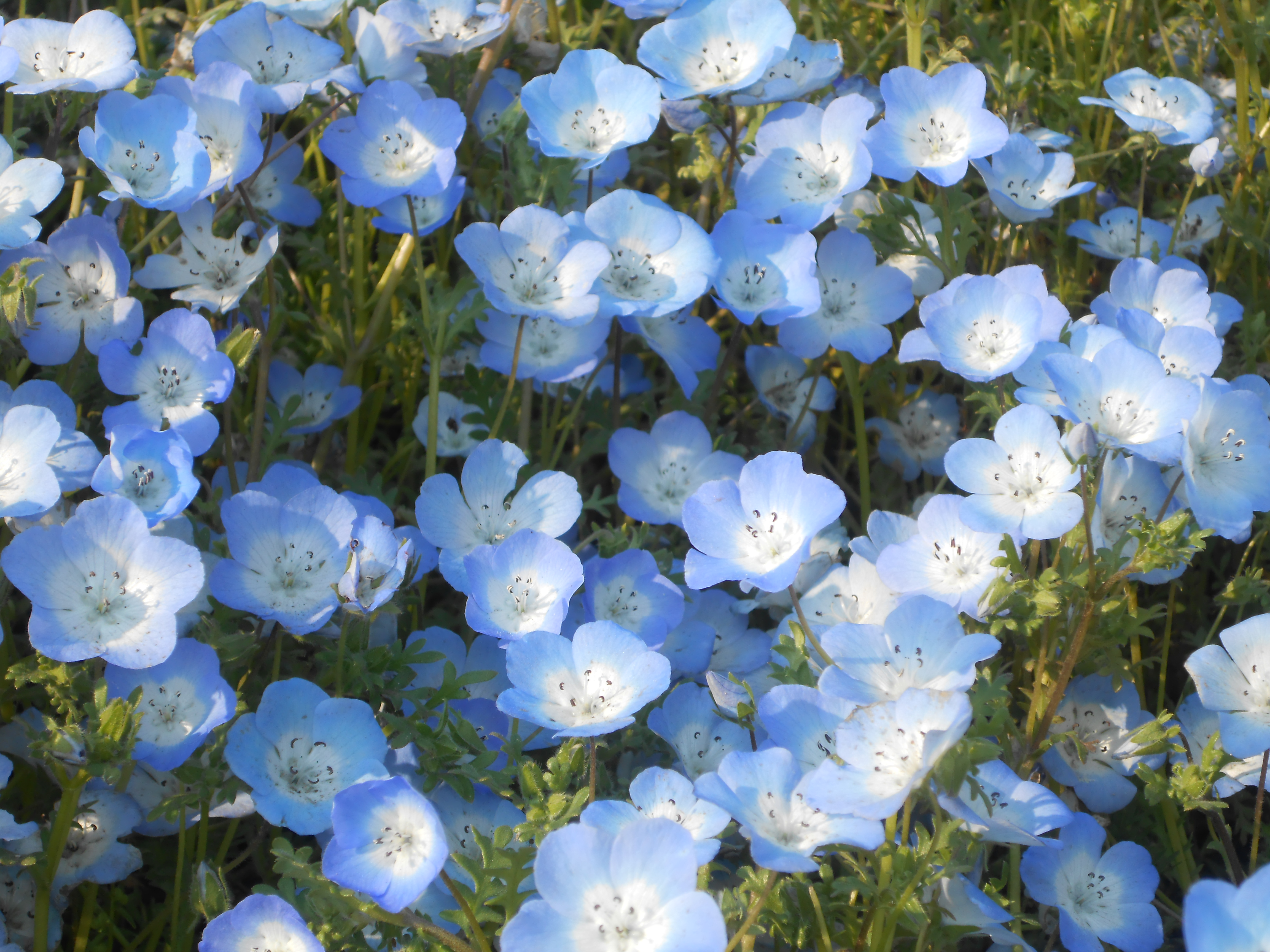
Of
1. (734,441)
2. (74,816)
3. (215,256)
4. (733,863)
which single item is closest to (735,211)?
(734,441)

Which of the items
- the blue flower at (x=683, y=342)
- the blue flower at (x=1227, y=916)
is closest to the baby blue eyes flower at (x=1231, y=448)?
the blue flower at (x=1227, y=916)

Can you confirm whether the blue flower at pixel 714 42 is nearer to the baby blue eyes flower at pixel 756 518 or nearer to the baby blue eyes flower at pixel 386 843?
the baby blue eyes flower at pixel 756 518

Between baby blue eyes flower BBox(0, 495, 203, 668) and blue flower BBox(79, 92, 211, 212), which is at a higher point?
blue flower BBox(79, 92, 211, 212)

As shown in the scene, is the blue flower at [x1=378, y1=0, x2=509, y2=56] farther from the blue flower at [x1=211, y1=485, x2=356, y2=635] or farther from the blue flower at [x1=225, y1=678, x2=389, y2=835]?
the blue flower at [x1=225, y1=678, x2=389, y2=835]

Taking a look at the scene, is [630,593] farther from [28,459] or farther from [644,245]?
[28,459]

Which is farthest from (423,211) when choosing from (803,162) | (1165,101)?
(1165,101)

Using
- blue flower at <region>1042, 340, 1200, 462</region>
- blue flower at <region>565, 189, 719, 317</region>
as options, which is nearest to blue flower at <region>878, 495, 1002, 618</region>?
blue flower at <region>1042, 340, 1200, 462</region>

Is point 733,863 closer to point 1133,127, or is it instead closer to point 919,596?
point 919,596
